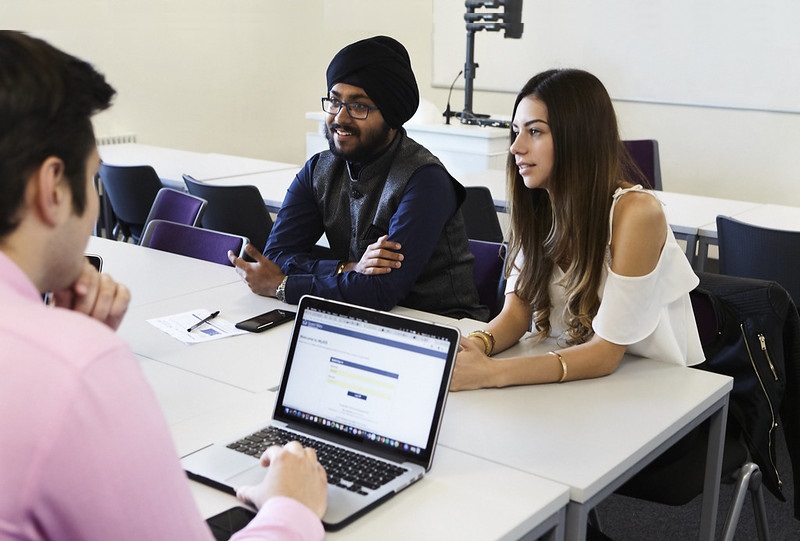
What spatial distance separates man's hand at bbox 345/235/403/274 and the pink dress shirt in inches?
61.0

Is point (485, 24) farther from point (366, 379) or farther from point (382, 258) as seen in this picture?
point (366, 379)

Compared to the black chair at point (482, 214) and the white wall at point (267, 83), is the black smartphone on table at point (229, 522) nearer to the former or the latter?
the black chair at point (482, 214)

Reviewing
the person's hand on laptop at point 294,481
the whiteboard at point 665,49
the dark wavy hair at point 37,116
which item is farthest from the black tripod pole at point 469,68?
the dark wavy hair at point 37,116

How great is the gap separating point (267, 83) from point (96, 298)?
5.99 metres

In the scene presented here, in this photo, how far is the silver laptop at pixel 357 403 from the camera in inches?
53.9

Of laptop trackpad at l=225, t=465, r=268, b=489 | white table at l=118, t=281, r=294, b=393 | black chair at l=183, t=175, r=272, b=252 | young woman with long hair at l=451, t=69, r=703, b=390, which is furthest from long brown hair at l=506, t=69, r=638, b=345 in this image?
black chair at l=183, t=175, r=272, b=252

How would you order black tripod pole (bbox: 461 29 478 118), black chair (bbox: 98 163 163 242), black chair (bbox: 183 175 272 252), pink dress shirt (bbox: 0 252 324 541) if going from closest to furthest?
pink dress shirt (bbox: 0 252 324 541)
black chair (bbox: 183 175 272 252)
black chair (bbox: 98 163 163 242)
black tripod pole (bbox: 461 29 478 118)

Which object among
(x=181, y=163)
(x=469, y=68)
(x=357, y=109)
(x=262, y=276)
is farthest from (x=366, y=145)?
(x=469, y=68)

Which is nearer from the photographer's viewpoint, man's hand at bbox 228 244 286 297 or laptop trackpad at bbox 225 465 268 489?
laptop trackpad at bbox 225 465 268 489

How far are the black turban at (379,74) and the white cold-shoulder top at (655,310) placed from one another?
0.75m

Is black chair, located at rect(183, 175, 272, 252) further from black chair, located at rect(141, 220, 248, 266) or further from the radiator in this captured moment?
the radiator

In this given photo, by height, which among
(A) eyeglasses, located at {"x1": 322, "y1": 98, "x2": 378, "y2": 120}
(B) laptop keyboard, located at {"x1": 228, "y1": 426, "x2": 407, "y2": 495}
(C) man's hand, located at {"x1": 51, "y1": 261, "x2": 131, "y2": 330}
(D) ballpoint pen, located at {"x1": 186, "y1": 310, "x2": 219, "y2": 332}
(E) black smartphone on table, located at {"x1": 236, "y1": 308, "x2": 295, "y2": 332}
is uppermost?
(A) eyeglasses, located at {"x1": 322, "y1": 98, "x2": 378, "y2": 120}

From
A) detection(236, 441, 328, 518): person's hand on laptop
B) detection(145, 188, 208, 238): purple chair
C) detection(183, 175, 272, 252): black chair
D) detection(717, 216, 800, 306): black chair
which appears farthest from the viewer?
detection(183, 175, 272, 252): black chair

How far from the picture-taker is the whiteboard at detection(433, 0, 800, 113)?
5469 millimetres
